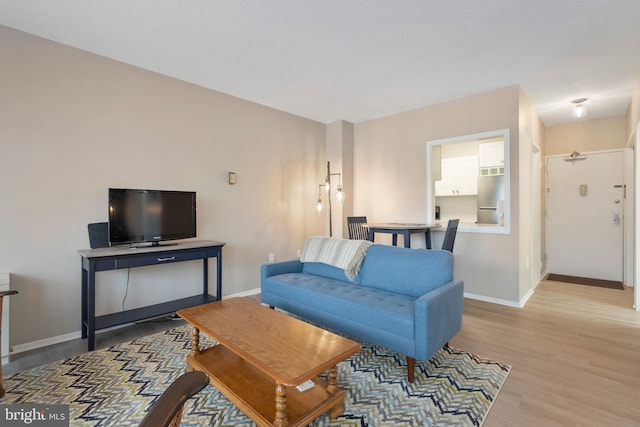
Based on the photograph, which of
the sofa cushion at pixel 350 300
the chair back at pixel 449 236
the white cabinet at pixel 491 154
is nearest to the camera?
the sofa cushion at pixel 350 300

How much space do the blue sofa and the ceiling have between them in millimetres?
1889

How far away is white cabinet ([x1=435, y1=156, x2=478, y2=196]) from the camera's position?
563 centimetres

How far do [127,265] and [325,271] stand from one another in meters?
1.87

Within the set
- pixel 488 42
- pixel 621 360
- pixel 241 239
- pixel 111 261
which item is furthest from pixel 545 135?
pixel 111 261

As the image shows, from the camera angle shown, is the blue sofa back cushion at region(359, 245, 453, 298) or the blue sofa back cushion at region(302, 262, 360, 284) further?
the blue sofa back cushion at region(302, 262, 360, 284)

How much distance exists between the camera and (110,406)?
1.79m

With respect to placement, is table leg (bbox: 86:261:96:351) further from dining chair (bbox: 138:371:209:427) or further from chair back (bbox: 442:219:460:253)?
chair back (bbox: 442:219:460:253)

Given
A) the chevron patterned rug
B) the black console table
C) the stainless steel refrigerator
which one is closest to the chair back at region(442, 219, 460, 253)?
the chevron patterned rug

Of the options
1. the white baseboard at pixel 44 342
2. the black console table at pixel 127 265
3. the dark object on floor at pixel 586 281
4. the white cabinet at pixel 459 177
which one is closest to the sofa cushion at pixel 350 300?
the black console table at pixel 127 265

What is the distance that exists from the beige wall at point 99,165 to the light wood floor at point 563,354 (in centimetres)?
297

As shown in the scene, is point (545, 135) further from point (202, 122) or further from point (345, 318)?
point (202, 122)

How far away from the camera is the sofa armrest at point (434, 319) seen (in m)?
1.98

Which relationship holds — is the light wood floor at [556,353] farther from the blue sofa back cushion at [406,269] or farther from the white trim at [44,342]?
the blue sofa back cushion at [406,269]

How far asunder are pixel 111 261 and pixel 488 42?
383cm
